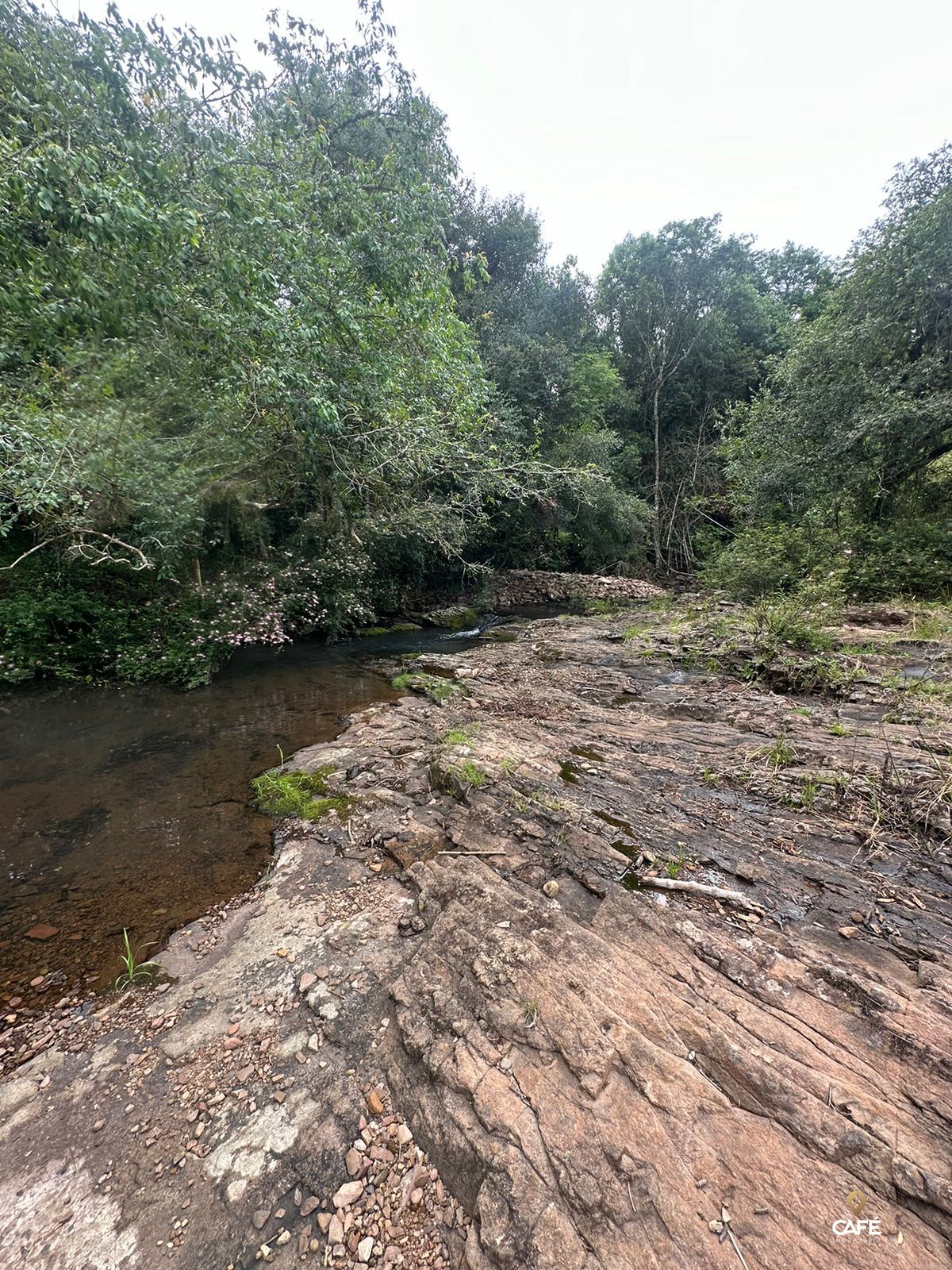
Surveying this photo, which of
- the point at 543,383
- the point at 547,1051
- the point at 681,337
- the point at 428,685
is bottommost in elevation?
the point at 428,685

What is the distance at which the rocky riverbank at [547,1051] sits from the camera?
1654mm

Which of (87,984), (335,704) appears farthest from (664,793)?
(335,704)

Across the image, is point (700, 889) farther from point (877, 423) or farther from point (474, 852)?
point (877, 423)

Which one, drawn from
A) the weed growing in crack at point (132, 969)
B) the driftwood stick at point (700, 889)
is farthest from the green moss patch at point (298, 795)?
the driftwood stick at point (700, 889)

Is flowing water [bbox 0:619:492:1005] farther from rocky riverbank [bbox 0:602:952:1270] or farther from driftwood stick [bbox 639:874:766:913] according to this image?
driftwood stick [bbox 639:874:766:913]

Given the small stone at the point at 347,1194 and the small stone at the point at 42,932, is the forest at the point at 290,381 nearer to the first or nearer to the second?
the small stone at the point at 42,932

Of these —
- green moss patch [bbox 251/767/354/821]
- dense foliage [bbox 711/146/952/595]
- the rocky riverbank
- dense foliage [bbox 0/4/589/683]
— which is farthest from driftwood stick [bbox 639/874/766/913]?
dense foliage [bbox 711/146/952/595]

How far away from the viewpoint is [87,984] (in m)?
2.88

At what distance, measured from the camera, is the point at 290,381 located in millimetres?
6184

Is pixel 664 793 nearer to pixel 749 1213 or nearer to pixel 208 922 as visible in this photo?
pixel 749 1213

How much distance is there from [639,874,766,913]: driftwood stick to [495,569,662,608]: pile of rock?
1514cm

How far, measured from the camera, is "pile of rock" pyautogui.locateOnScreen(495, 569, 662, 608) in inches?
717

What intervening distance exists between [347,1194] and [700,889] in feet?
7.80

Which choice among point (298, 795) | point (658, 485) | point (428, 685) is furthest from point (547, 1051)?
point (658, 485)
